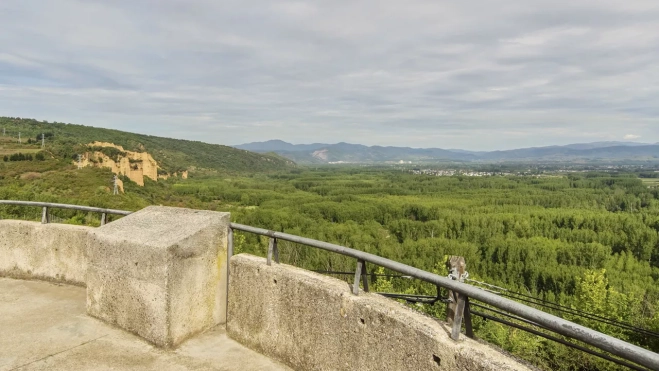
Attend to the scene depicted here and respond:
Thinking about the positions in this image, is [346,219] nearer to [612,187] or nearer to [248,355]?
[248,355]

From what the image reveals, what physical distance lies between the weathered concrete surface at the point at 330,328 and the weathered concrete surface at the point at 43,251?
273 centimetres

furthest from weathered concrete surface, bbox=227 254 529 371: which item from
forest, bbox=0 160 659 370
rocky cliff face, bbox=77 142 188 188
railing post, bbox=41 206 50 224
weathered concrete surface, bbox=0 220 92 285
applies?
rocky cliff face, bbox=77 142 188 188

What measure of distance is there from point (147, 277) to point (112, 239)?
0.66 metres

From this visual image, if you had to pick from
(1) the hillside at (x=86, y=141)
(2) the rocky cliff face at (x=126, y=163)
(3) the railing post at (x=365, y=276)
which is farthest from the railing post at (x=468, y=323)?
(1) the hillside at (x=86, y=141)

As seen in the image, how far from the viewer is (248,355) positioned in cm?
397

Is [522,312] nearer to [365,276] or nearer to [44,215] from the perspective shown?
[365,276]

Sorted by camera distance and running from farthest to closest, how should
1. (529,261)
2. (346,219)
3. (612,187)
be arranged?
(612,187), (346,219), (529,261)

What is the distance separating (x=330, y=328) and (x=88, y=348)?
2.38 metres

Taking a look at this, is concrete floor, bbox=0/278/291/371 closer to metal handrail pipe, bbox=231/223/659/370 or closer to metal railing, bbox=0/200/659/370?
metal railing, bbox=0/200/659/370

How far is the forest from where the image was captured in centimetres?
2838

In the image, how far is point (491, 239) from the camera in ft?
225

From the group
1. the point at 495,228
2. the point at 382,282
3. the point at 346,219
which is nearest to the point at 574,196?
the point at 495,228

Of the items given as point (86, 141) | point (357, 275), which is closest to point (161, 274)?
point (357, 275)

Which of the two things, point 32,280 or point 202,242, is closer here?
point 202,242
